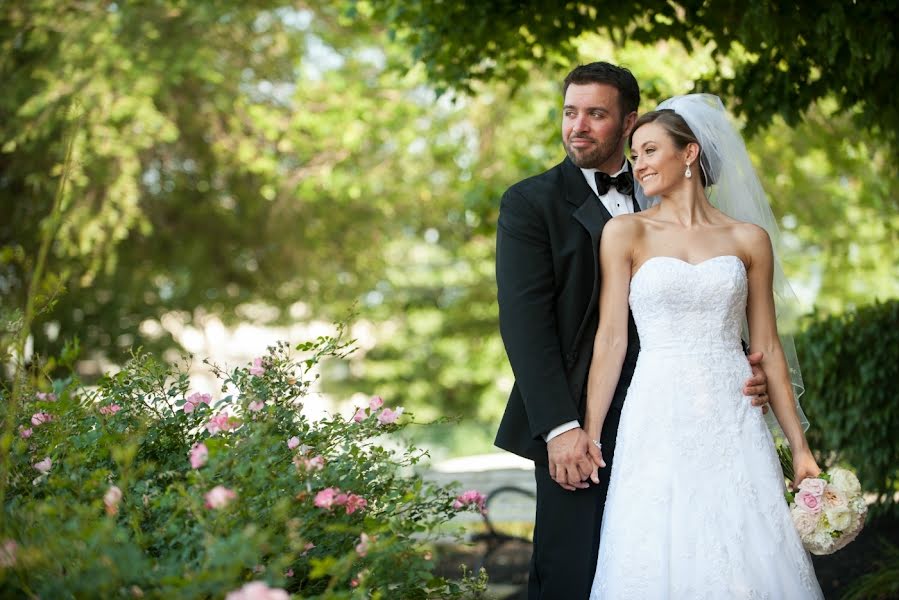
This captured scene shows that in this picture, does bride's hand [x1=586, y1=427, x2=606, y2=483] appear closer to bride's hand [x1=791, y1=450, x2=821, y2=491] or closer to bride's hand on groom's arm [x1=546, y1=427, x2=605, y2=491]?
bride's hand on groom's arm [x1=546, y1=427, x2=605, y2=491]

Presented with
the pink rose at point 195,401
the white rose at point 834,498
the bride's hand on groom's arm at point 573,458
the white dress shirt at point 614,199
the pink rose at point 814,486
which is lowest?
the white rose at point 834,498

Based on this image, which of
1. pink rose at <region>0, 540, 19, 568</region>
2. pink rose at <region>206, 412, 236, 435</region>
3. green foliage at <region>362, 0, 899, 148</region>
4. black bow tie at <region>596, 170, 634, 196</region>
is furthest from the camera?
green foliage at <region>362, 0, 899, 148</region>

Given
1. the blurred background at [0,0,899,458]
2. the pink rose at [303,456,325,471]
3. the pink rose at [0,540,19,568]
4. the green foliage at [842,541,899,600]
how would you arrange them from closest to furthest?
the pink rose at [0,540,19,568], the pink rose at [303,456,325,471], the green foliage at [842,541,899,600], the blurred background at [0,0,899,458]

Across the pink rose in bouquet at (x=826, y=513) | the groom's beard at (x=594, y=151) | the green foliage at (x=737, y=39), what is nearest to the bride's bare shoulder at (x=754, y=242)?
the groom's beard at (x=594, y=151)

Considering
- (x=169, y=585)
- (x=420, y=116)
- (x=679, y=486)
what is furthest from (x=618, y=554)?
(x=420, y=116)

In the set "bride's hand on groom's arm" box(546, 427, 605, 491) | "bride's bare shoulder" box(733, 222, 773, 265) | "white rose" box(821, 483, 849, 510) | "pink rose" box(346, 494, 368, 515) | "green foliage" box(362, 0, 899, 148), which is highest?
"green foliage" box(362, 0, 899, 148)

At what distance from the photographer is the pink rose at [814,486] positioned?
10.3 ft

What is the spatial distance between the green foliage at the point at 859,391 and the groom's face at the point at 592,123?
134 inches

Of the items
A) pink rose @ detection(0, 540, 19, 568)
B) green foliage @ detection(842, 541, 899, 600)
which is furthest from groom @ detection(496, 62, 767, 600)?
green foliage @ detection(842, 541, 899, 600)

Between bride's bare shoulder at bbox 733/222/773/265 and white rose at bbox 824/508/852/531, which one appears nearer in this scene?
white rose at bbox 824/508/852/531

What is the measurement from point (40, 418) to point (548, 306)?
1685 mm

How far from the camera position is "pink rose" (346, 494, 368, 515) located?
9.39 ft

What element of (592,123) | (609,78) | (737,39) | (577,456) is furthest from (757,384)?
(737,39)

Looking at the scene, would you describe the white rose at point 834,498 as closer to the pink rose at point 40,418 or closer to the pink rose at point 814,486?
the pink rose at point 814,486
